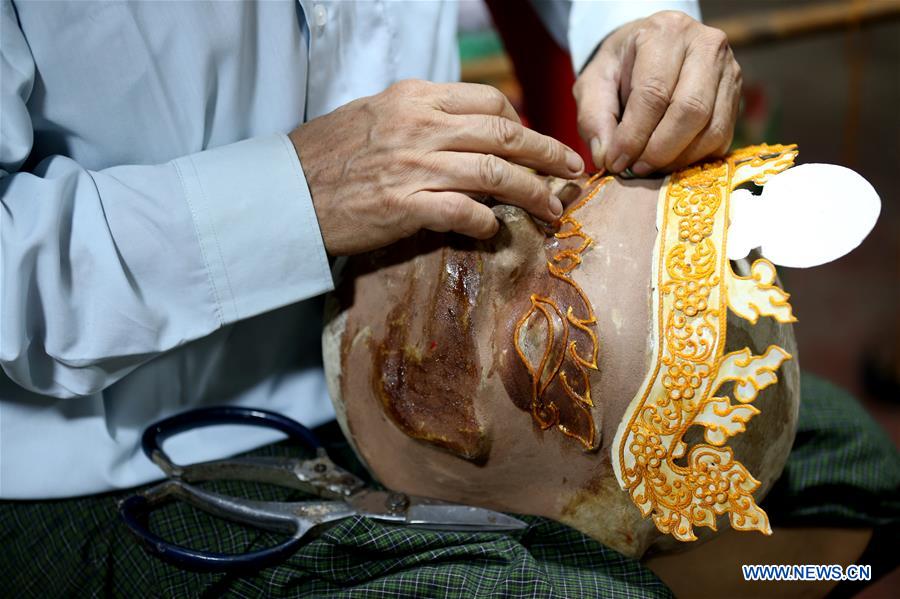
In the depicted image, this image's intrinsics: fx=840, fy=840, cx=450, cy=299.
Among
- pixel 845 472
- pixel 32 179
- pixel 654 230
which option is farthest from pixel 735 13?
pixel 32 179

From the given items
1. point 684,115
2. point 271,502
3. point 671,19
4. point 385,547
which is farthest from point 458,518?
point 671,19

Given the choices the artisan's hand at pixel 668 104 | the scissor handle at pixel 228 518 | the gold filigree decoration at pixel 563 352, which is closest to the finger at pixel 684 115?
the artisan's hand at pixel 668 104

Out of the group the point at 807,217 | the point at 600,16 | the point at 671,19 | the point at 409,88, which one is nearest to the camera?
the point at 807,217

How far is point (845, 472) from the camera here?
903 mm

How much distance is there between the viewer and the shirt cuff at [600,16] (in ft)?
3.14

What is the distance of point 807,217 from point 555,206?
0.20 meters

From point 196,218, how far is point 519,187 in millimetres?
268

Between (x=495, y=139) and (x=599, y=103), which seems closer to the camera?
(x=495, y=139)

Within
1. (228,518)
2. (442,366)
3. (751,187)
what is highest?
(751,187)

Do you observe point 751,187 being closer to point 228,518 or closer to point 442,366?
point 442,366

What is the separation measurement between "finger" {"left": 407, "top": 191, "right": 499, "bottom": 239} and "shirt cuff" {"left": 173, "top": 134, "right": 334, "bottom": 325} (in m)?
0.10

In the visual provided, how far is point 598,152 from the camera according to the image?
780 mm

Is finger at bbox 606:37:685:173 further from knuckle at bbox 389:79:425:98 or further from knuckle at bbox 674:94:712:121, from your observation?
knuckle at bbox 389:79:425:98

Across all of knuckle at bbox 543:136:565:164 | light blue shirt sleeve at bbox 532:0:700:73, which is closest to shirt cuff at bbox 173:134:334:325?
knuckle at bbox 543:136:565:164
